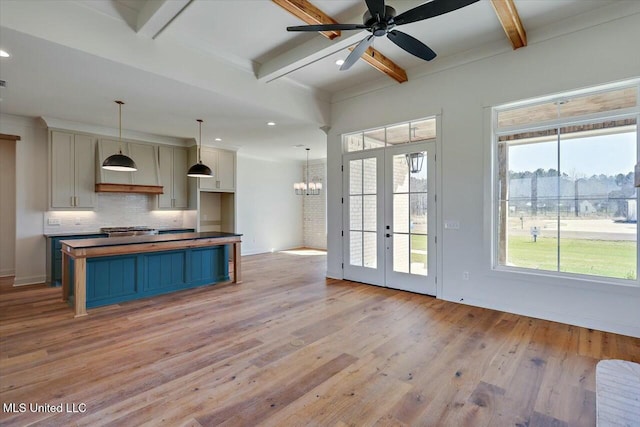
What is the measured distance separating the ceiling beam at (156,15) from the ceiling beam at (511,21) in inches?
117

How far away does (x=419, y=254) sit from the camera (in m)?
4.80

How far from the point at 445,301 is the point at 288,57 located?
387cm

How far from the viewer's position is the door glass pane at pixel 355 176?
550 cm

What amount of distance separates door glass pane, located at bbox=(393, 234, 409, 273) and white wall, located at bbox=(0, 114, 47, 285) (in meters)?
6.11

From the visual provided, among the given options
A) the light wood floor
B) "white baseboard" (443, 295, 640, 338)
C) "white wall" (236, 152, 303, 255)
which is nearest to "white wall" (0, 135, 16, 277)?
the light wood floor

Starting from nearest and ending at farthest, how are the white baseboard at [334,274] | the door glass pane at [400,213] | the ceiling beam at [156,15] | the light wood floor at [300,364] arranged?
the light wood floor at [300,364]
the ceiling beam at [156,15]
the door glass pane at [400,213]
the white baseboard at [334,274]

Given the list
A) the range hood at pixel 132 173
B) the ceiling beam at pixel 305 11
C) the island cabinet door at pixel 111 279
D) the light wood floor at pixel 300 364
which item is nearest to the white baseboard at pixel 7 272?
the range hood at pixel 132 173

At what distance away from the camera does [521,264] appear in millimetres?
4004

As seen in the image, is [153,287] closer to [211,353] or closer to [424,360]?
[211,353]

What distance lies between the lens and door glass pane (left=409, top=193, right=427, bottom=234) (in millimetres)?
4742

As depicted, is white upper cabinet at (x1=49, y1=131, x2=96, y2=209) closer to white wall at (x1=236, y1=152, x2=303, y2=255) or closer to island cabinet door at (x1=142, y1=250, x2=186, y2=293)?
island cabinet door at (x1=142, y1=250, x2=186, y2=293)
